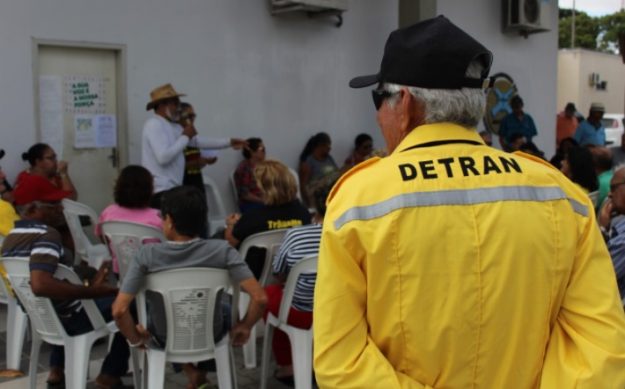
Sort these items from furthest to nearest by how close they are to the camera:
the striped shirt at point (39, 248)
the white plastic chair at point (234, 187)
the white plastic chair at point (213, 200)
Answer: the white plastic chair at point (234, 187), the white plastic chair at point (213, 200), the striped shirt at point (39, 248)

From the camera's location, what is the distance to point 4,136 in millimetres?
6254

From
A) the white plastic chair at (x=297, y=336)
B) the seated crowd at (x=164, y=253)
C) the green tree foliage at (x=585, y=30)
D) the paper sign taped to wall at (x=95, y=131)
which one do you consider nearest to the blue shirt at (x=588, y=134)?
the paper sign taped to wall at (x=95, y=131)

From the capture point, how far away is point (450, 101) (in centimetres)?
150

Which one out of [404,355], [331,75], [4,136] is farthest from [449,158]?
[331,75]

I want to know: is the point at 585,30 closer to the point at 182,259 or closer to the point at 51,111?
the point at 51,111

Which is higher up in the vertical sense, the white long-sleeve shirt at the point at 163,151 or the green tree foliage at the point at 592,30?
the green tree foliage at the point at 592,30

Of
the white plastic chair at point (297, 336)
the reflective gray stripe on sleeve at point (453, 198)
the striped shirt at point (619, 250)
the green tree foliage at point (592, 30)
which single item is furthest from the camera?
the green tree foliage at point (592, 30)

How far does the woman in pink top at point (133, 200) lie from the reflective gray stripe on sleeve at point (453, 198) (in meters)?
3.38

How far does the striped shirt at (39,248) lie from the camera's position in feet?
11.9

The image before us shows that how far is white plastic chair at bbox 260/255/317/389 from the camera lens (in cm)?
392

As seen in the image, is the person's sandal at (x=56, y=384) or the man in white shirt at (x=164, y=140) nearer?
the person's sandal at (x=56, y=384)

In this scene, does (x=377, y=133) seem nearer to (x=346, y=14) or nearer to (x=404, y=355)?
(x=346, y=14)

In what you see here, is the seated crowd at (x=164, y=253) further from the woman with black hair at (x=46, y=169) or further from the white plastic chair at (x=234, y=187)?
the white plastic chair at (x=234, y=187)

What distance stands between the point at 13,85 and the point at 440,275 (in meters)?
5.71
